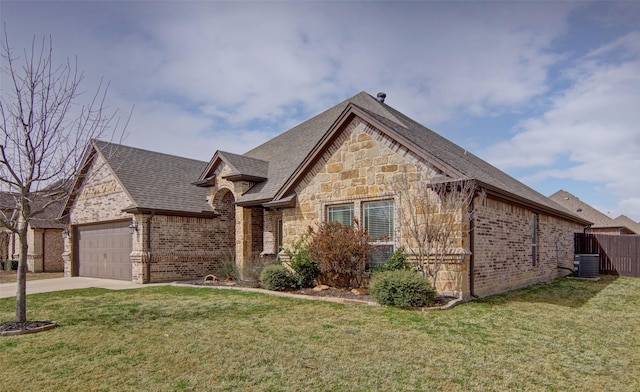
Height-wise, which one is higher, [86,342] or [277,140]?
[277,140]

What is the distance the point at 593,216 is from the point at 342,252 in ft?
121

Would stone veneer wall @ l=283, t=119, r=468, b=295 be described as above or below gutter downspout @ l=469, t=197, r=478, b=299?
above

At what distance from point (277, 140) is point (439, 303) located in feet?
49.2

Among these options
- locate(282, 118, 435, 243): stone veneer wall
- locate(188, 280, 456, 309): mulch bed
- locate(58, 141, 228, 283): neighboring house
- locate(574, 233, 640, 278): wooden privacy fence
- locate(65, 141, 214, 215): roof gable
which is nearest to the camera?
locate(188, 280, 456, 309): mulch bed

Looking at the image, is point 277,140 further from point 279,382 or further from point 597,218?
point 597,218

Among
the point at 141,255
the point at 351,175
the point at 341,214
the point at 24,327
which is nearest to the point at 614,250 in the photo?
the point at 341,214

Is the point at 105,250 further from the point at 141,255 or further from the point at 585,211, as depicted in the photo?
the point at 585,211

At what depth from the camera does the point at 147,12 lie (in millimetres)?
11047

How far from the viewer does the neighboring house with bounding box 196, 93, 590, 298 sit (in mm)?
11359

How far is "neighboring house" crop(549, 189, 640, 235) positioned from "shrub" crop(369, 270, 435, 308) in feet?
108

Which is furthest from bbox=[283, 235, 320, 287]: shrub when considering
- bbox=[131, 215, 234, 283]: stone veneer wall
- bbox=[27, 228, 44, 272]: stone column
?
bbox=[27, 228, 44, 272]: stone column

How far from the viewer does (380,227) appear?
40.5 feet

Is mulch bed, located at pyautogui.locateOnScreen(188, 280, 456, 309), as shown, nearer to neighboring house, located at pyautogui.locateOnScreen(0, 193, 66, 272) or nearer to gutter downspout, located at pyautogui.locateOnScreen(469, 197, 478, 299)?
gutter downspout, located at pyautogui.locateOnScreen(469, 197, 478, 299)

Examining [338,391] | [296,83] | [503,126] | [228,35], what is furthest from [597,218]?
[338,391]
